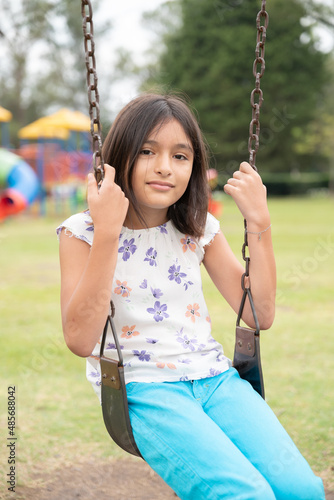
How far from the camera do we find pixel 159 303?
1.74 meters

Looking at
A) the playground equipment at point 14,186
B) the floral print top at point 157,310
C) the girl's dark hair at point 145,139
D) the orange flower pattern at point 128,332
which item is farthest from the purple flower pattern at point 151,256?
the playground equipment at point 14,186

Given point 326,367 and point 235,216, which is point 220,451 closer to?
point 326,367

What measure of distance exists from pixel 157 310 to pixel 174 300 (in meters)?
0.07

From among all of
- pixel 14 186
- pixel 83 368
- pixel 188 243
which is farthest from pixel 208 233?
pixel 14 186

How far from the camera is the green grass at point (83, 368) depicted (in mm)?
2650

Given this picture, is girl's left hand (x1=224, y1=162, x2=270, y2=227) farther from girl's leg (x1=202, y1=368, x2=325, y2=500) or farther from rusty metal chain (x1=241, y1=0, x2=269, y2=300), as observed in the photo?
girl's leg (x1=202, y1=368, x2=325, y2=500)

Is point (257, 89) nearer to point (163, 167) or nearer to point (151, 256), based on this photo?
point (163, 167)

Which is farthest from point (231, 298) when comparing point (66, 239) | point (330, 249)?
point (330, 249)

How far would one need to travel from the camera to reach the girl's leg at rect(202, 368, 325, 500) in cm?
142

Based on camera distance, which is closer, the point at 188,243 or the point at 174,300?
the point at 174,300

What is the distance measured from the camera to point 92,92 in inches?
62.9

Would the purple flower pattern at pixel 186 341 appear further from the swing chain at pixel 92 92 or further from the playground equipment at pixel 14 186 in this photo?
the playground equipment at pixel 14 186

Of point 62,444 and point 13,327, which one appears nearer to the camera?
point 62,444

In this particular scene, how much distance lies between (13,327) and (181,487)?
11.3 ft
